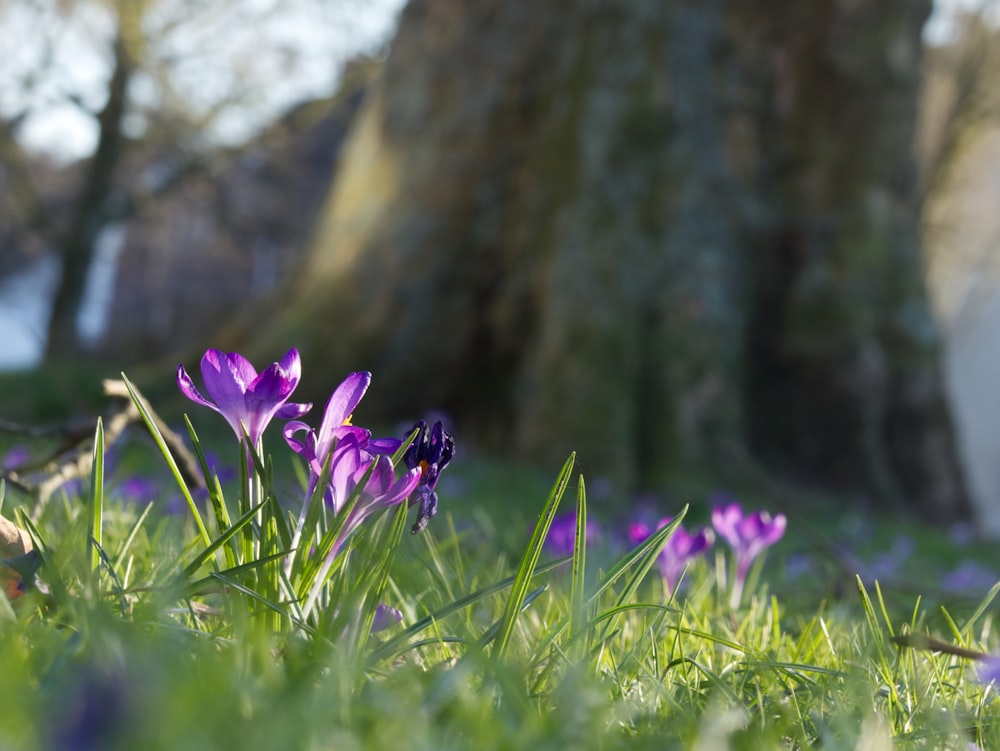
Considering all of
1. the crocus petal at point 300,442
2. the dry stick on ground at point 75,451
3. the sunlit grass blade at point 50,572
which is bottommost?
the dry stick on ground at point 75,451

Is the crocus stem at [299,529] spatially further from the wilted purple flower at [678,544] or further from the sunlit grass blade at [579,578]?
the wilted purple flower at [678,544]

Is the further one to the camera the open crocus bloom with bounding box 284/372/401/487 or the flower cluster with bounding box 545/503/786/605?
the flower cluster with bounding box 545/503/786/605

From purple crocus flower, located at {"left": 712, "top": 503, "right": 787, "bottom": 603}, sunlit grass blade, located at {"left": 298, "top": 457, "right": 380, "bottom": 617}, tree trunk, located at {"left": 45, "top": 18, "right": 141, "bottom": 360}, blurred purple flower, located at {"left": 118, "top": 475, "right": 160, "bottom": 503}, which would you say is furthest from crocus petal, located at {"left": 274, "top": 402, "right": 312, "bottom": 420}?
tree trunk, located at {"left": 45, "top": 18, "right": 141, "bottom": 360}

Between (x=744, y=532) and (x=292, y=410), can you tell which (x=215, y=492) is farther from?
(x=744, y=532)

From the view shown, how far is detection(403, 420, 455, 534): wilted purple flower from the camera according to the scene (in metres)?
1.14

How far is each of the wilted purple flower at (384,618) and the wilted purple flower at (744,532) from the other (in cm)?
84

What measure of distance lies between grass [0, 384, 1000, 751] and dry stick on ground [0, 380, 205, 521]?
81 millimetres

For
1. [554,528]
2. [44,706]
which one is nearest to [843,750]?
[44,706]

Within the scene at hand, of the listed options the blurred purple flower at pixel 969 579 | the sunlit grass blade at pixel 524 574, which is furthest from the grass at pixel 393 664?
the blurred purple flower at pixel 969 579

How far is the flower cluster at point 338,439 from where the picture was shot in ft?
3.52

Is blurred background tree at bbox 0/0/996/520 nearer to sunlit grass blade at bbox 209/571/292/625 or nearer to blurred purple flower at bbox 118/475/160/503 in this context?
blurred purple flower at bbox 118/475/160/503

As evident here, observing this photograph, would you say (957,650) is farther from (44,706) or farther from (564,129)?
(564,129)

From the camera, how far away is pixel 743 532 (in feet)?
6.48

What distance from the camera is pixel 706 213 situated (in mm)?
7793
